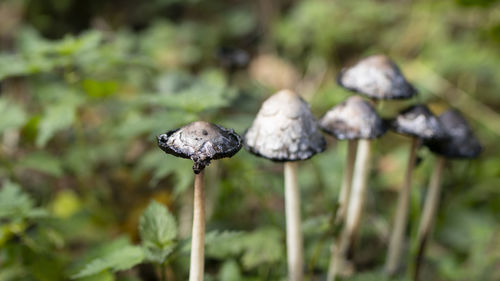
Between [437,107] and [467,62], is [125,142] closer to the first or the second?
[437,107]

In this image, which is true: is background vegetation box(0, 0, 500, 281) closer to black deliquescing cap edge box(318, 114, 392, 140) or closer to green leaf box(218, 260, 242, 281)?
green leaf box(218, 260, 242, 281)

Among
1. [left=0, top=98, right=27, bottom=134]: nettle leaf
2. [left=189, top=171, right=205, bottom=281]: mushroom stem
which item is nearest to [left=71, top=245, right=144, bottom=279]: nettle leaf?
[left=189, top=171, right=205, bottom=281]: mushroom stem

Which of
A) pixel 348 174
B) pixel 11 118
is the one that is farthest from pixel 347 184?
pixel 11 118

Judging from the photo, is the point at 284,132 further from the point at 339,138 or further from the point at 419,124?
the point at 419,124

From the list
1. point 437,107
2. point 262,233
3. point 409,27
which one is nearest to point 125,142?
point 262,233

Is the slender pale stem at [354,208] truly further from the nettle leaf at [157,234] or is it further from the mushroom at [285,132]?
the nettle leaf at [157,234]

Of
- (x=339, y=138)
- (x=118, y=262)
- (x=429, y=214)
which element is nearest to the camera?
(x=118, y=262)

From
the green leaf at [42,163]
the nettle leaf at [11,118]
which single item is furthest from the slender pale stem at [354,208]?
the nettle leaf at [11,118]

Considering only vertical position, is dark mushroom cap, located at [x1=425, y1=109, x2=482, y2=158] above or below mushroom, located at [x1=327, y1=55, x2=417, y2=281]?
below
